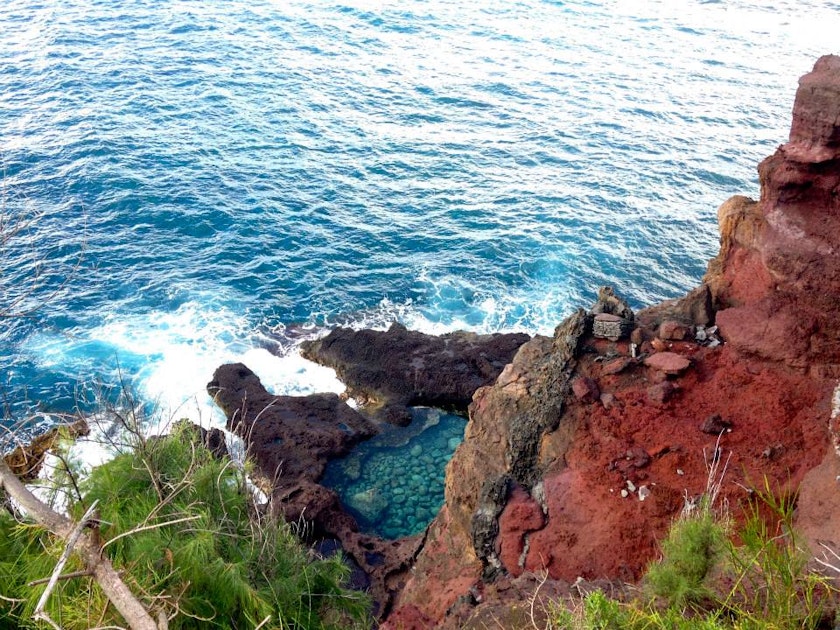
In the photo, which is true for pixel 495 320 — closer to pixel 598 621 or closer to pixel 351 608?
pixel 351 608

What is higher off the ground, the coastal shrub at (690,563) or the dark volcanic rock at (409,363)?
the coastal shrub at (690,563)

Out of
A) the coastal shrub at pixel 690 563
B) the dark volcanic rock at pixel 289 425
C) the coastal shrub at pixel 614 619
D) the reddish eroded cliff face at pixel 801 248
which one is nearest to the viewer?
the coastal shrub at pixel 614 619

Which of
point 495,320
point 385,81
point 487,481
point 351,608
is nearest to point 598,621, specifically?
point 351,608

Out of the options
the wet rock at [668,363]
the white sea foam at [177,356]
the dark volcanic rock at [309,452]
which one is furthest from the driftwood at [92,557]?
the white sea foam at [177,356]

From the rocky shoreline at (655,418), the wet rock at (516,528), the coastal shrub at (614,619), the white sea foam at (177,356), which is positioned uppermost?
the coastal shrub at (614,619)

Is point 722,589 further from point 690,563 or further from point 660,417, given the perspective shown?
point 660,417

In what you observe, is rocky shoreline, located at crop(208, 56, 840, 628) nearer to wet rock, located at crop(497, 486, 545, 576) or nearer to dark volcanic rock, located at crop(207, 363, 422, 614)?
wet rock, located at crop(497, 486, 545, 576)

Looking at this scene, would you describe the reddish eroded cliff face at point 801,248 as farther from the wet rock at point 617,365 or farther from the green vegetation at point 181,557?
the green vegetation at point 181,557
